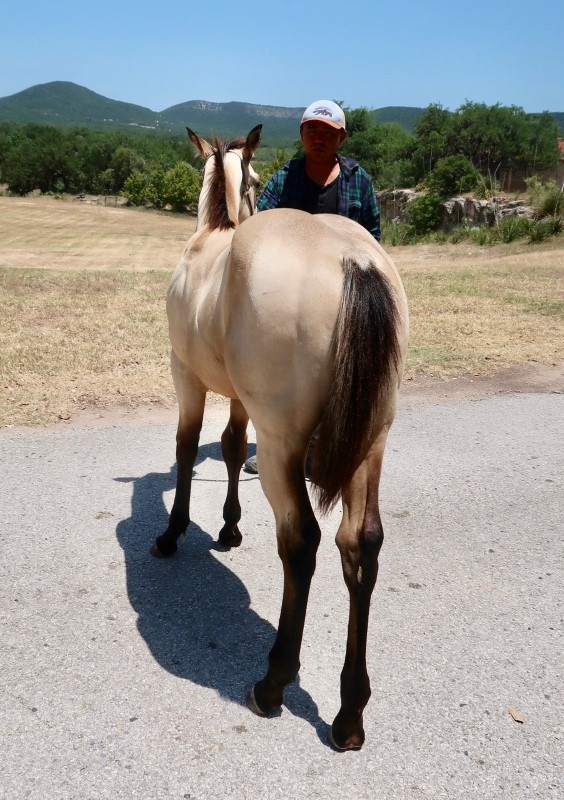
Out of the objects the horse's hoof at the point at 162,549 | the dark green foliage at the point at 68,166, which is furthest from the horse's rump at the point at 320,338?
the dark green foliage at the point at 68,166

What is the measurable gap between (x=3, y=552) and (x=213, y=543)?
1.11 m

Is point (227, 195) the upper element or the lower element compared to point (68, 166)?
upper

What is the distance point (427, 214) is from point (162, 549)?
86.1ft

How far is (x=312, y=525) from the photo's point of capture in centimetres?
244

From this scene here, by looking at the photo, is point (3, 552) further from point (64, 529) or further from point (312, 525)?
point (312, 525)

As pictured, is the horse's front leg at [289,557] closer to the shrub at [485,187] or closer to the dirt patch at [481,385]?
the dirt patch at [481,385]

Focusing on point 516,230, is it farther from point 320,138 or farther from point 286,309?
point 286,309

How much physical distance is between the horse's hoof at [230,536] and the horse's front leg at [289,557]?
46.9 inches

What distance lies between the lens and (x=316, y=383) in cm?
228

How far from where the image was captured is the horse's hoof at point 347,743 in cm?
233

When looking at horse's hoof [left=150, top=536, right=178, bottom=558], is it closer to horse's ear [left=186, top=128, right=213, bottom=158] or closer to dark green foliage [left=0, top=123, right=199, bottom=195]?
horse's ear [left=186, top=128, right=213, bottom=158]

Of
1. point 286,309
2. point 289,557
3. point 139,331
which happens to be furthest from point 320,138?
point 139,331

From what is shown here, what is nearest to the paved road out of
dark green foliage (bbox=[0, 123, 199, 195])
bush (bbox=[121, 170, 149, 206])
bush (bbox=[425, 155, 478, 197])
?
bush (bbox=[425, 155, 478, 197])

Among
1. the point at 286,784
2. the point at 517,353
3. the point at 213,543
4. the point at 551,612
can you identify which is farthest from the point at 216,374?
the point at 517,353
